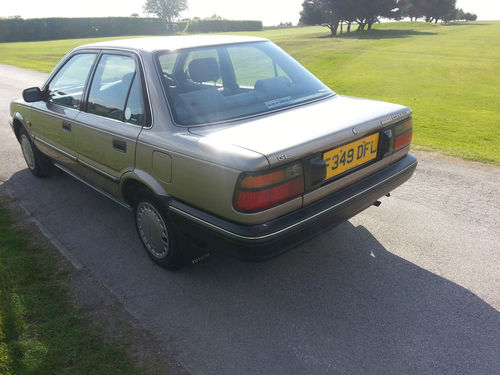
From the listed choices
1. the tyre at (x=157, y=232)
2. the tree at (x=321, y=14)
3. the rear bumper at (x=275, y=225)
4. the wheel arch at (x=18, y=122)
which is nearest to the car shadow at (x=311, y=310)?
the tyre at (x=157, y=232)

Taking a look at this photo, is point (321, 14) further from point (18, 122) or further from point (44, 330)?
point (44, 330)

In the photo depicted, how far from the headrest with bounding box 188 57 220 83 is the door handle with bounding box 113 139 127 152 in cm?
79

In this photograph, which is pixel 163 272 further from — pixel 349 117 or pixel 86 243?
pixel 349 117

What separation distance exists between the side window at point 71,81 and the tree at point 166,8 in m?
101

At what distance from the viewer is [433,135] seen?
6.93 m

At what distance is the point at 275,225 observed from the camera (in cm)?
252

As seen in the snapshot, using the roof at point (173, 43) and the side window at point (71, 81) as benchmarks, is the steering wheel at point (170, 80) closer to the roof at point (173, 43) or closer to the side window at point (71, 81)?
the roof at point (173, 43)

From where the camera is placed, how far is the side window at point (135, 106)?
3080 millimetres

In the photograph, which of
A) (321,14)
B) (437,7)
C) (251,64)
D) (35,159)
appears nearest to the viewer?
(251,64)

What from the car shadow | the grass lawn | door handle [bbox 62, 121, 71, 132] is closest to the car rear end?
the car shadow

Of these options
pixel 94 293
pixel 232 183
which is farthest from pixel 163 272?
pixel 232 183

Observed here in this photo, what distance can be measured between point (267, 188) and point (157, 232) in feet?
4.18

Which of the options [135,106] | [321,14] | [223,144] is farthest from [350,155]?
[321,14]

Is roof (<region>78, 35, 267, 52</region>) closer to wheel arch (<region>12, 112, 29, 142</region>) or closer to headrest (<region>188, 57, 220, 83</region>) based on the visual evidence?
headrest (<region>188, 57, 220, 83</region>)
